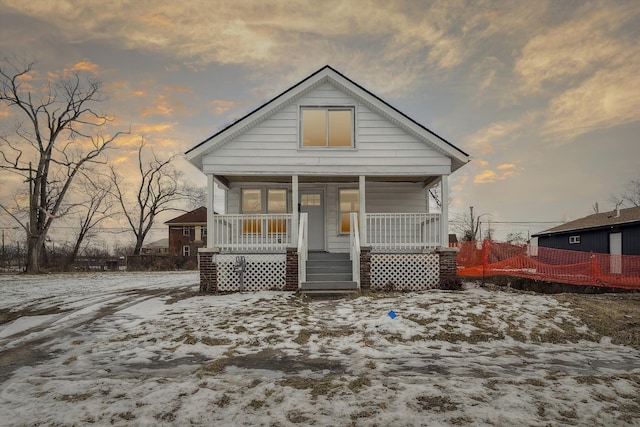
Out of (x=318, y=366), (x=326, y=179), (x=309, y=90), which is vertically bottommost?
(x=318, y=366)

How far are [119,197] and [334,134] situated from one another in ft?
110

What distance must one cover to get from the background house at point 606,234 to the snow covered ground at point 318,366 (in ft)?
46.6

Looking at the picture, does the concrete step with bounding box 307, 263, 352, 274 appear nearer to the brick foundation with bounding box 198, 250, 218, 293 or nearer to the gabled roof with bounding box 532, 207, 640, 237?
the brick foundation with bounding box 198, 250, 218, 293

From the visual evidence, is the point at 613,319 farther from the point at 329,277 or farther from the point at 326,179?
the point at 326,179

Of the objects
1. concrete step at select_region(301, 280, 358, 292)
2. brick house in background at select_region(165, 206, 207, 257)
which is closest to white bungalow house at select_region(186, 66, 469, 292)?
concrete step at select_region(301, 280, 358, 292)

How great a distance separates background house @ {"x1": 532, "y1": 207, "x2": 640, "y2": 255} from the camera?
19.3 meters

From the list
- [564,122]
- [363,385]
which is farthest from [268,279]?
[564,122]

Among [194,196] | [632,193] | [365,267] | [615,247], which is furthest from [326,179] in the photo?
[632,193]

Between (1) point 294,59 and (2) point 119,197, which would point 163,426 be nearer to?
(1) point 294,59

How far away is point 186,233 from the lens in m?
45.3

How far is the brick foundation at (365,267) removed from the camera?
1197cm

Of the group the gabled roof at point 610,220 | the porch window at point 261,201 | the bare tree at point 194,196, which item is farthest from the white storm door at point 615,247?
the bare tree at point 194,196

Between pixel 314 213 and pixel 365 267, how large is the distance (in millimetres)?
3588

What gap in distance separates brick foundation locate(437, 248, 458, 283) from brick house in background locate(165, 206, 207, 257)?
3616 cm
